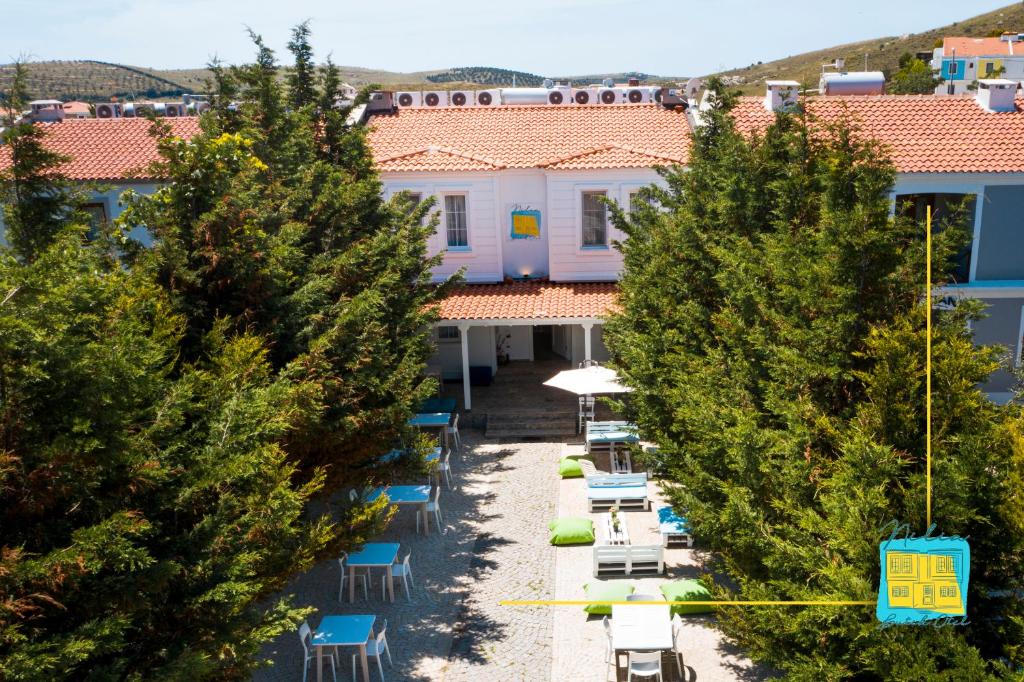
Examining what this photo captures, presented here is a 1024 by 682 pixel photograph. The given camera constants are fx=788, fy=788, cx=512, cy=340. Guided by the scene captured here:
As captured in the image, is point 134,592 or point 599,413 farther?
point 599,413

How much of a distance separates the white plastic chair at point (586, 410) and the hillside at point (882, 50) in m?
80.5

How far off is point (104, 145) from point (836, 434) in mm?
27000

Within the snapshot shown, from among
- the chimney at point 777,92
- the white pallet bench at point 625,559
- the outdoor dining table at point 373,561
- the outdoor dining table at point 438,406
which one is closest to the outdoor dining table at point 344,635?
the outdoor dining table at point 373,561

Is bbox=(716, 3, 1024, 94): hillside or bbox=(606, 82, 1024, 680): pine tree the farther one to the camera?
bbox=(716, 3, 1024, 94): hillside

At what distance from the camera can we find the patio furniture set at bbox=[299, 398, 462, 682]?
472 inches

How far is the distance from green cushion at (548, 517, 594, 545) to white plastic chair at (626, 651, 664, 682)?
4540 millimetres

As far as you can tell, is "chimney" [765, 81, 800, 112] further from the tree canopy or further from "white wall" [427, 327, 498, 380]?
the tree canopy

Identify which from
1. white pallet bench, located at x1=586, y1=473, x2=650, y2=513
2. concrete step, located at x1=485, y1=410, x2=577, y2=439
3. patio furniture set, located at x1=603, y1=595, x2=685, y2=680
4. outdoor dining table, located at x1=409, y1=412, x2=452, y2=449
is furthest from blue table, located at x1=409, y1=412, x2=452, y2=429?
patio furniture set, located at x1=603, y1=595, x2=685, y2=680

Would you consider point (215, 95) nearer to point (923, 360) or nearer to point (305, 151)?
point (305, 151)

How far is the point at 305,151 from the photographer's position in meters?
17.3

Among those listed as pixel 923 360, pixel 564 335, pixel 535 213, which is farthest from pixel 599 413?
pixel 923 360

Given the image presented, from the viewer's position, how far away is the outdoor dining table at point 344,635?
11852mm

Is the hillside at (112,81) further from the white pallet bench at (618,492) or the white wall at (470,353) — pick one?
the white pallet bench at (618,492)

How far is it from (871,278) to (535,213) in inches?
609
